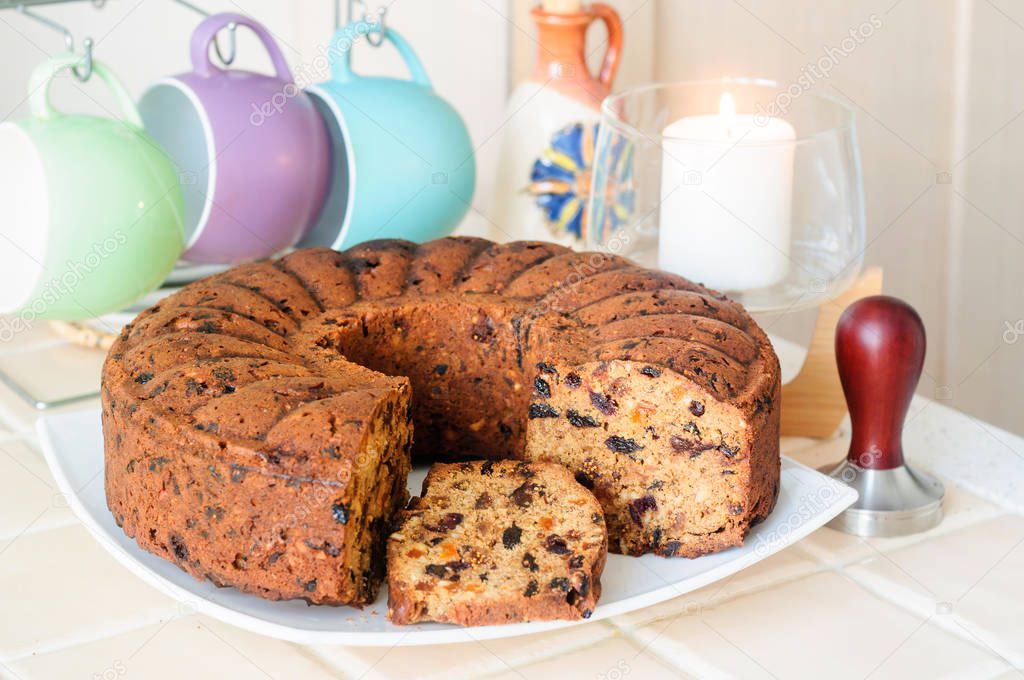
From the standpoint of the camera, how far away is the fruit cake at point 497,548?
1.42 m

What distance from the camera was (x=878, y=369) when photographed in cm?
177

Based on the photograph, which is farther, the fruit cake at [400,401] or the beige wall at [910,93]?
the beige wall at [910,93]

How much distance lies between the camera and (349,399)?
1523 millimetres

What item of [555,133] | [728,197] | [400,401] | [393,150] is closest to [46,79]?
[393,150]

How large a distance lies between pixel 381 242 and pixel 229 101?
0.59 m

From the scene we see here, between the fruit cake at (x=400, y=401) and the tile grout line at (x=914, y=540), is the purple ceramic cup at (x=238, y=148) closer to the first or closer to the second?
the fruit cake at (x=400, y=401)

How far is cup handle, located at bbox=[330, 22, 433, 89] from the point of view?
2.52 meters

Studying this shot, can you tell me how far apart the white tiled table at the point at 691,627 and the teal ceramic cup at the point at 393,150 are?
965 millimetres

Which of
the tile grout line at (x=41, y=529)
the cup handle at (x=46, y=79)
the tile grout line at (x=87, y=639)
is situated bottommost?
the tile grout line at (x=41, y=529)

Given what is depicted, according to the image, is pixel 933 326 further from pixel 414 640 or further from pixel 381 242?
pixel 414 640

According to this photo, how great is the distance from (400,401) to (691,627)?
20.1 inches

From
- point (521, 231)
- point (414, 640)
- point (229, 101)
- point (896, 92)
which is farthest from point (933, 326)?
point (414, 640)

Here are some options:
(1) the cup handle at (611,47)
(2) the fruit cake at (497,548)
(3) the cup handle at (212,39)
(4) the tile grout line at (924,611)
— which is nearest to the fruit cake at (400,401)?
(2) the fruit cake at (497,548)

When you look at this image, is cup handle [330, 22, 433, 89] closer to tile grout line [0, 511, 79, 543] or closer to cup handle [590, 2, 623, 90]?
cup handle [590, 2, 623, 90]
